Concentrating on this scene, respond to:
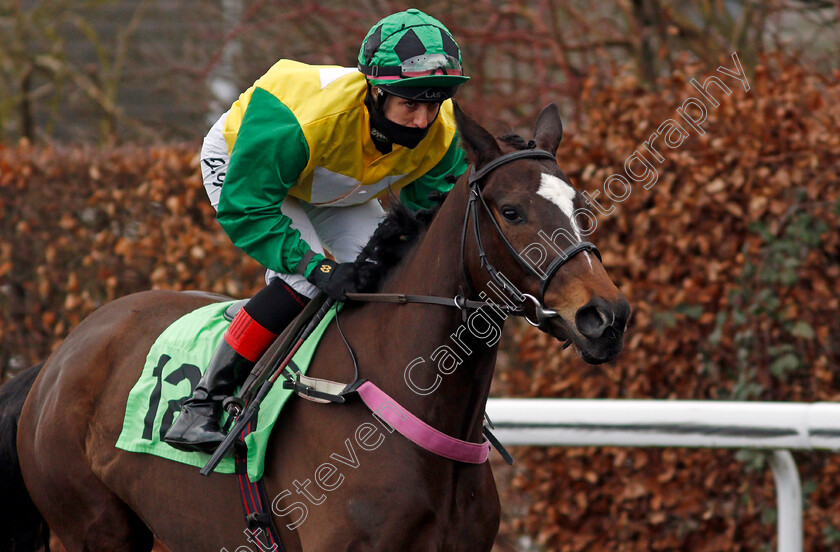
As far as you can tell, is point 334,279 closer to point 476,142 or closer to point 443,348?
point 443,348

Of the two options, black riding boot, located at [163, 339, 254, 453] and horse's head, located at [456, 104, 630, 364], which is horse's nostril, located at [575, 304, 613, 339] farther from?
black riding boot, located at [163, 339, 254, 453]

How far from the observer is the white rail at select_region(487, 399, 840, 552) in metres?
3.86

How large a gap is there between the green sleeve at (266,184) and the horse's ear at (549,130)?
73 centimetres

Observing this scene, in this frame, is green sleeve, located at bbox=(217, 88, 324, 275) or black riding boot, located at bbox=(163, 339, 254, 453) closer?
green sleeve, located at bbox=(217, 88, 324, 275)

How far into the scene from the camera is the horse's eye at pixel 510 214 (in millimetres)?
2623

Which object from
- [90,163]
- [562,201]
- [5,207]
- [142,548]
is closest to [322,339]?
[562,201]

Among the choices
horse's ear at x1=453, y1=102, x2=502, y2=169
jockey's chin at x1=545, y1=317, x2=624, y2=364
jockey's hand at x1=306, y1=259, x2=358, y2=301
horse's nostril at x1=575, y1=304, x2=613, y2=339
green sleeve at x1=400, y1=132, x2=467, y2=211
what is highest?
horse's ear at x1=453, y1=102, x2=502, y2=169

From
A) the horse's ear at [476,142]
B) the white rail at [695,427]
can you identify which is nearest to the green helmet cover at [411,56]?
the horse's ear at [476,142]

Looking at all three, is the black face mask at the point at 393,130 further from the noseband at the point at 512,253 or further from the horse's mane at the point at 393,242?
the noseband at the point at 512,253

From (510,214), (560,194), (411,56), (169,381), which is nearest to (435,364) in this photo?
(510,214)

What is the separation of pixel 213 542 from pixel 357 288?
3.31 feet

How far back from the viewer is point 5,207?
632 cm

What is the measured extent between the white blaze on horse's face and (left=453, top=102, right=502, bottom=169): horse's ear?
7.6 inches

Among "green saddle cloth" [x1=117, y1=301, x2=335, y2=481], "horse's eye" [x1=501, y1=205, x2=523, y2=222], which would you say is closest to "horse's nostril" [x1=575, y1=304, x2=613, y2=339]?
"horse's eye" [x1=501, y1=205, x2=523, y2=222]
